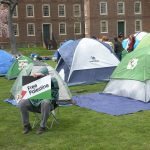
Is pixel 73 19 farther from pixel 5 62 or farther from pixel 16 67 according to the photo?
pixel 16 67

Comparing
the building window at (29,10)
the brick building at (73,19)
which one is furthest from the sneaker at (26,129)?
the building window at (29,10)

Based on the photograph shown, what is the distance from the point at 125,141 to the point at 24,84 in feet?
7.93

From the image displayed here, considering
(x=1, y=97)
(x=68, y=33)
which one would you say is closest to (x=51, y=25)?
(x=68, y=33)

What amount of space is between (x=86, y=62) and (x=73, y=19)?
4362 cm

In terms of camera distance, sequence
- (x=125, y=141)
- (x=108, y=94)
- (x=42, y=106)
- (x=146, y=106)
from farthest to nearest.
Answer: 1. (x=108, y=94)
2. (x=146, y=106)
3. (x=42, y=106)
4. (x=125, y=141)

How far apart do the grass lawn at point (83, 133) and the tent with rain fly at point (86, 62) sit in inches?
191

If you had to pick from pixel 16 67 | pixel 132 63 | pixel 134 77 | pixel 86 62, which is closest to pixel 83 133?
pixel 134 77

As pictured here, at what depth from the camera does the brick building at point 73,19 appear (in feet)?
186

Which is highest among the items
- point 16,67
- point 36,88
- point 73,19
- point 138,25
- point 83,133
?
point 73,19

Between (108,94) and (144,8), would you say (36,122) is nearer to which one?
(108,94)

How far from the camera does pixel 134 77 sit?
11.5 meters

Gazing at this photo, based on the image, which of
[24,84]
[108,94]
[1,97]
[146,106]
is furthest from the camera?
[1,97]

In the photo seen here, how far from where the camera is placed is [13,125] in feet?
30.1

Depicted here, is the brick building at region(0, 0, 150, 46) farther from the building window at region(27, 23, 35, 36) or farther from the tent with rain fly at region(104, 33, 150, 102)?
the tent with rain fly at region(104, 33, 150, 102)
